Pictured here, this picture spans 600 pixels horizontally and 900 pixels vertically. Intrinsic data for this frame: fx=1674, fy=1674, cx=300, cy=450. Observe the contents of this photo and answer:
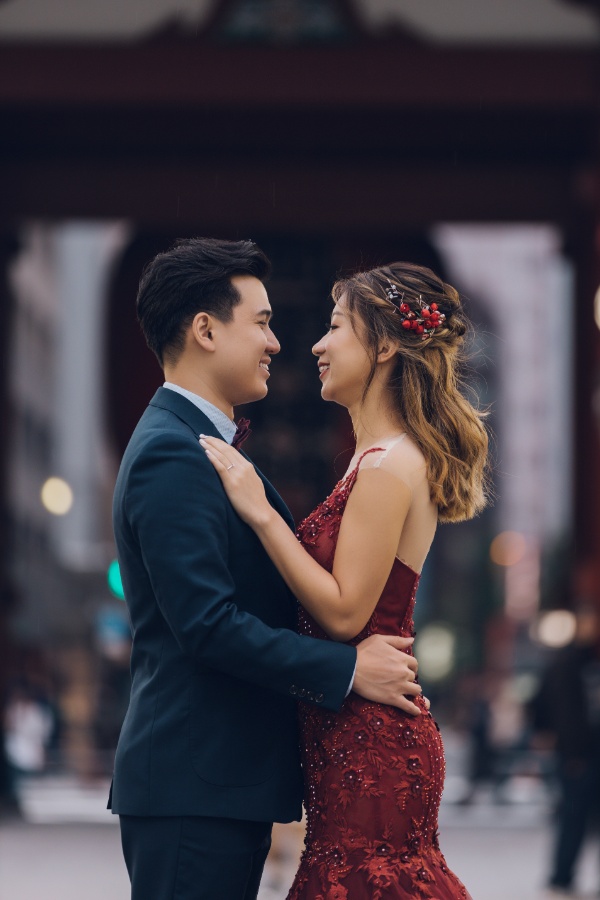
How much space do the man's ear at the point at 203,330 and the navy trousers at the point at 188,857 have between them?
3.04 ft

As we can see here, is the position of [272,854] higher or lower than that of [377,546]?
lower

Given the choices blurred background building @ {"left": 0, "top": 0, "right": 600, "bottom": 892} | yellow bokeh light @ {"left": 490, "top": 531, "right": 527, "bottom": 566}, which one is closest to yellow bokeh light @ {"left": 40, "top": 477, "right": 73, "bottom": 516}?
blurred background building @ {"left": 0, "top": 0, "right": 600, "bottom": 892}

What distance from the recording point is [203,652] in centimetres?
310

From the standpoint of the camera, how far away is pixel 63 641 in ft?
141

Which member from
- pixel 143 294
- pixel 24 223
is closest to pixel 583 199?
pixel 24 223

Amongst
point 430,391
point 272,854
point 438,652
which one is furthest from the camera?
point 438,652

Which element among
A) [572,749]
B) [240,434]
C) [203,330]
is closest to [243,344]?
[203,330]

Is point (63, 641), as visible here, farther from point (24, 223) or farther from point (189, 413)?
point (189, 413)

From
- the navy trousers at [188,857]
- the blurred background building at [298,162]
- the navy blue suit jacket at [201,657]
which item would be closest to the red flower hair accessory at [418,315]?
the navy blue suit jacket at [201,657]

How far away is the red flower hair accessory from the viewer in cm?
349

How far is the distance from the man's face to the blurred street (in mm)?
5301

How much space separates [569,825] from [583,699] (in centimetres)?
70

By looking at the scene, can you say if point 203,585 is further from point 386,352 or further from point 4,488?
point 4,488

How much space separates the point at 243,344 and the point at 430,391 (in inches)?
16.4
